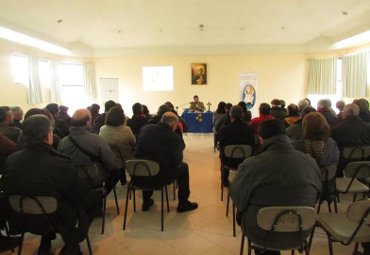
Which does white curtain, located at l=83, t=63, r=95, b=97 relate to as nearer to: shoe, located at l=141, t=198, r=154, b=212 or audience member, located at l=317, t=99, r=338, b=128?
shoe, located at l=141, t=198, r=154, b=212

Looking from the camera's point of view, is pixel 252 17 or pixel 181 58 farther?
pixel 181 58

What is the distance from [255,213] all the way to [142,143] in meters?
A: 1.53

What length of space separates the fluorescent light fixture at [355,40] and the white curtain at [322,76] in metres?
0.67

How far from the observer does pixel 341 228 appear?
1.91 metres

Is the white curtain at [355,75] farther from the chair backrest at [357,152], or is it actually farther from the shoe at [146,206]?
the shoe at [146,206]

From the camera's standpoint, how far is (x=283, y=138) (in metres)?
1.77

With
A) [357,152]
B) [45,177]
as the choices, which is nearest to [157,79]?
[357,152]

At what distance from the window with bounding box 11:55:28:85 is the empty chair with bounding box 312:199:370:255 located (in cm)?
760

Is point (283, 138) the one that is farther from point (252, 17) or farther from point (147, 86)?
point (147, 86)

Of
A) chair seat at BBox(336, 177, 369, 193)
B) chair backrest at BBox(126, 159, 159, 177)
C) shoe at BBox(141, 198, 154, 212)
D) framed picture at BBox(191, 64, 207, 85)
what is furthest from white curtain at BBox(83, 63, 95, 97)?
chair seat at BBox(336, 177, 369, 193)

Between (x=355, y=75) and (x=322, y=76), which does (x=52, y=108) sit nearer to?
(x=355, y=75)

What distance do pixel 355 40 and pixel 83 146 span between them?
27.1ft

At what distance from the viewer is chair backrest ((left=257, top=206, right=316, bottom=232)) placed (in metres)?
1.61

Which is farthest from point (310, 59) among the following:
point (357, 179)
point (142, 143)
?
point (142, 143)
